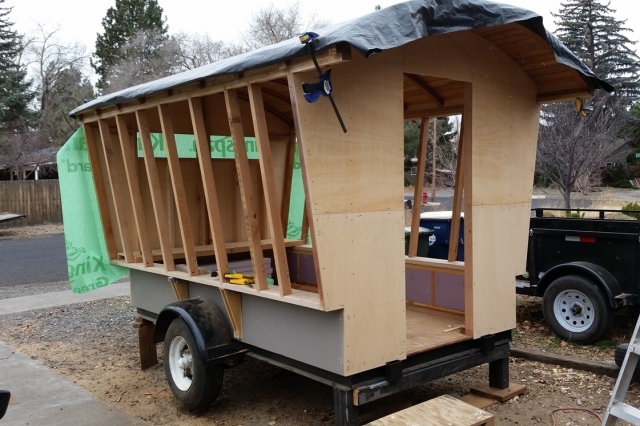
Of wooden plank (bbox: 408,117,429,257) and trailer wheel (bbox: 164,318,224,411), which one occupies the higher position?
wooden plank (bbox: 408,117,429,257)

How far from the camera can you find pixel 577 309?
22.0 ft

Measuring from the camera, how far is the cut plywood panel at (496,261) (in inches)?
193

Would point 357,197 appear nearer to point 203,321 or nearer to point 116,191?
point 203,321

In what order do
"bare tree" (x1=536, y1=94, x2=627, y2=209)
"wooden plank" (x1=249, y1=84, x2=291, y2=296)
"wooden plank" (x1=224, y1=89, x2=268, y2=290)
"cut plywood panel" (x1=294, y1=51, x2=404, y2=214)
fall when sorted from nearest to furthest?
1. "cut plywood panel" (x1=294, y1=51, x2=404, y2=214)
2. "wooden plank" (x1=249, y1=84, x2=291, y2=296)
3. "wooden plank" (x1=224, y1=89, x2=268, y2=290)
4. "bare tree" (x1=536, y1=94, x2=627, y2=209)

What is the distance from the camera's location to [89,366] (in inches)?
266

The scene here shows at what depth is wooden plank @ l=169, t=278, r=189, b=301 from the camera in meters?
5.80

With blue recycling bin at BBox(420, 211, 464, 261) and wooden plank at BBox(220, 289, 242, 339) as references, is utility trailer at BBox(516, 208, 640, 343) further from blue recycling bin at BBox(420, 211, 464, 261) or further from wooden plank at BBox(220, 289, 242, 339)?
wooden plank at BBox(220, 289, 242, 339)

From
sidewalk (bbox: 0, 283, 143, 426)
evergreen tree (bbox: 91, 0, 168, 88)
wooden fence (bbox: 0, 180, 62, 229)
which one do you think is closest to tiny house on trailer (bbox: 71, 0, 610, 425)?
sidewalk (bbox: 0, 283, 143, 426)

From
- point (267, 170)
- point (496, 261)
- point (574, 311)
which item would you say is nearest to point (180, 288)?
point (267, 170)

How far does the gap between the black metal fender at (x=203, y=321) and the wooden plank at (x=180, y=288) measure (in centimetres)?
37

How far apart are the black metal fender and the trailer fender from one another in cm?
385

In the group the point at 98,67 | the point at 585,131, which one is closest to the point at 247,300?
the point at 585,131

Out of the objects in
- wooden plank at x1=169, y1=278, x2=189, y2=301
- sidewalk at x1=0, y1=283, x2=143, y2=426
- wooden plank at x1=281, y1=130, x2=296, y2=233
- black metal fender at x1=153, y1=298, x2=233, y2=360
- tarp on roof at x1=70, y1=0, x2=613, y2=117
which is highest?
tarp on roof at x1=70, y1=0, x2=613, y2=117

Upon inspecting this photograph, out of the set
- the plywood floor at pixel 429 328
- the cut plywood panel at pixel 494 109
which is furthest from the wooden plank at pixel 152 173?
the cut plywood panel at pixel 494 109
